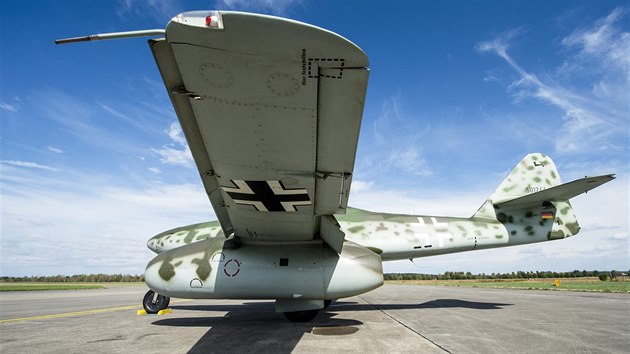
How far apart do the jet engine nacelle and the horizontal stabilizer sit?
6.18m

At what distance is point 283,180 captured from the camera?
5.35 metres

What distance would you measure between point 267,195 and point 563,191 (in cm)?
971

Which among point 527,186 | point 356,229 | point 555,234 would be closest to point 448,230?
point 356,229

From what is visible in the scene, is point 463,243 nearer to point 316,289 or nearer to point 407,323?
point 407,323

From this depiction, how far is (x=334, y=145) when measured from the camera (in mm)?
4402

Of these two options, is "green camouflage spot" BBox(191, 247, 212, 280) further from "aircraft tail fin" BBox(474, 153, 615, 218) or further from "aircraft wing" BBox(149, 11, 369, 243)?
"aircraft tail fin" BBox(474, 153, 615, 218)

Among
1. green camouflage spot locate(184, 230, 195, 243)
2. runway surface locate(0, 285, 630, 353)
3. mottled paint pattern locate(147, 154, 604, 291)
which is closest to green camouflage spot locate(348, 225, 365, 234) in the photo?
mottled paint pattern locate(147, 154, 604, 291)

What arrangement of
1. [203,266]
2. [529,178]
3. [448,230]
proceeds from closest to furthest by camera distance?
[203,266]
[448,230]
[529,178]

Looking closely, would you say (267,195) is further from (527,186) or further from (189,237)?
(527,186)

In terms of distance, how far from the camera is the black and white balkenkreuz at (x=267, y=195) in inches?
217

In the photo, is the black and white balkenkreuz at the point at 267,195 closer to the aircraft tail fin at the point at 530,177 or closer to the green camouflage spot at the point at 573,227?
the aircraft tail fin at the point at 530,177

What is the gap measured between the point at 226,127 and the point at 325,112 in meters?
1.29

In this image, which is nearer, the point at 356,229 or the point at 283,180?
the point at 283,180

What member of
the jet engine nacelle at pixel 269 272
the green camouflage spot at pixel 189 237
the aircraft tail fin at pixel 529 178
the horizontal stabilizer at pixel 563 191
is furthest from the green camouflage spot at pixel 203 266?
the aircraft tail fin at pixel 529 178
